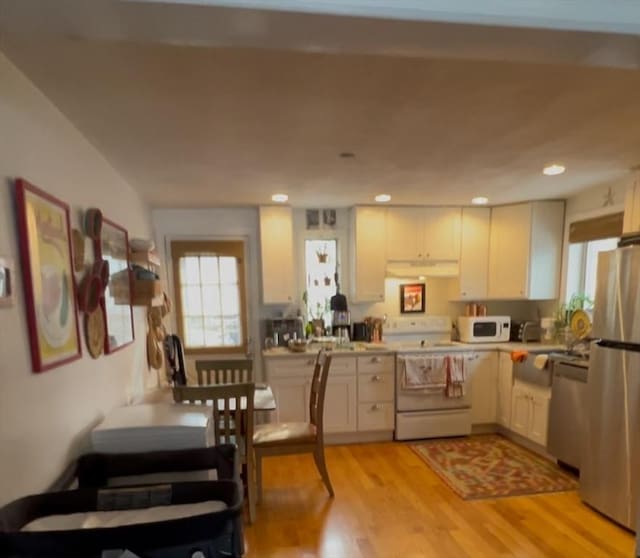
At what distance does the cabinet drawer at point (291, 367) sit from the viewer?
348cm

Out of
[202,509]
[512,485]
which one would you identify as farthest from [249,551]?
[512,485]

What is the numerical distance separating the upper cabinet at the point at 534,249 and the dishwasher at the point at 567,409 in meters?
0.85

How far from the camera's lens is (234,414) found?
2389 millimetres

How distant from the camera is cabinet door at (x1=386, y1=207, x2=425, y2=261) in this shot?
386 cm

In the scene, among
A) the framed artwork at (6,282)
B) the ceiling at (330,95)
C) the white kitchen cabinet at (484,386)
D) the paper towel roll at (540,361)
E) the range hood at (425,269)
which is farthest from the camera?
the range hood at (425,269)

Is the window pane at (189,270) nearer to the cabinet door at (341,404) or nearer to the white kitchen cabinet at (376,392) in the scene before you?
the cabinet door at (341,404)

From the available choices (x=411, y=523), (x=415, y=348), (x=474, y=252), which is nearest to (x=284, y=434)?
(x=411, y=523)

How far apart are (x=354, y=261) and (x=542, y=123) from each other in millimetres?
2294

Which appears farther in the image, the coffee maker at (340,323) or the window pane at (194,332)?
the coffee maker at (340,323)

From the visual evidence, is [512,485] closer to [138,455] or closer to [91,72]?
[138,455]

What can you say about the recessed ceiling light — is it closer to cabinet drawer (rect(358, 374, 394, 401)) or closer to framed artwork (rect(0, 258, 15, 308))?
cabinet drawer (rect(358, 374, 394, 401))

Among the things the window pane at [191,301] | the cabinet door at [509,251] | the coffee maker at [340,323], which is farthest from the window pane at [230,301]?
the cabinet door at [509,251]

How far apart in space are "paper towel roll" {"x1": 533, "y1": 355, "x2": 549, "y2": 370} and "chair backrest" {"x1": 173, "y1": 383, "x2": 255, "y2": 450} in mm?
2416

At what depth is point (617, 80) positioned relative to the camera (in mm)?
1374
